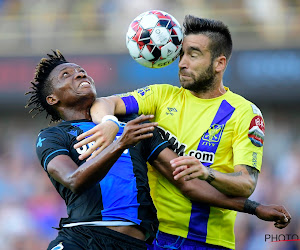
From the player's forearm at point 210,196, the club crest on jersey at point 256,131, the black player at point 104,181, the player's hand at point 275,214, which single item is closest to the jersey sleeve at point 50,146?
the black player at point 104,181

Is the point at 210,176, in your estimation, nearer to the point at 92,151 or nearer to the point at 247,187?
the point at 247,187

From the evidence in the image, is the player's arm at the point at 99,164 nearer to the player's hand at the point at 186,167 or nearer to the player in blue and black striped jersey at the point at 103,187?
the player in blue and black striped jersey at the point at 103,187

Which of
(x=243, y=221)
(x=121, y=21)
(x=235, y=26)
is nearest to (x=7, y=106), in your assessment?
(x=121, y=21)

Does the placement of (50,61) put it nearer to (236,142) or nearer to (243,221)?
(236,142)

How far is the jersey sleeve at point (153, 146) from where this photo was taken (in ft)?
17.2

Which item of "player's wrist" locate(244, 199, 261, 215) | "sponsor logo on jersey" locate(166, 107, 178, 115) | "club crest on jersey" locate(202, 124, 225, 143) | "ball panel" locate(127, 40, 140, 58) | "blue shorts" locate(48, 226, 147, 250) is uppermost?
"ball panel" locate(127, 40, 140, 58)

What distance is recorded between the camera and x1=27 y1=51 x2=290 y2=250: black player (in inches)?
177

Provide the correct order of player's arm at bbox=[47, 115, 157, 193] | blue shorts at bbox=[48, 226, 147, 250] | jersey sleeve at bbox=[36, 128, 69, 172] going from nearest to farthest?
player's arm at bbox=[47, 115, 157, 193] → blue shorts at bbox=[48, 226, 147, 250] → jersey sleeve at bbox=[36, 128, 69, 172]

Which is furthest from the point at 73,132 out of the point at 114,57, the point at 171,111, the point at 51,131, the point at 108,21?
the point at 108,21

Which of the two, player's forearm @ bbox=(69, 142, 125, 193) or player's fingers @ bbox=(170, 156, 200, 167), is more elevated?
player's fingers @ bbox=(170, 156, 200, 167)

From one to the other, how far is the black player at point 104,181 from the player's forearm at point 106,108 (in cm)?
11

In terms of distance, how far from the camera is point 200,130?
542cm

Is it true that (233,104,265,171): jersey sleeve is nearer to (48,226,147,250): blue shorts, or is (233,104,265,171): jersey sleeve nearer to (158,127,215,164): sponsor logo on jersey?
(158,127,215,164): sponsor logo on jersey

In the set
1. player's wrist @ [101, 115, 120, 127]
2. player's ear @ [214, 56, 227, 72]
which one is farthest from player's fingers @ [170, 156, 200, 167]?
player's ear @ [214, 56, 227, 72]
